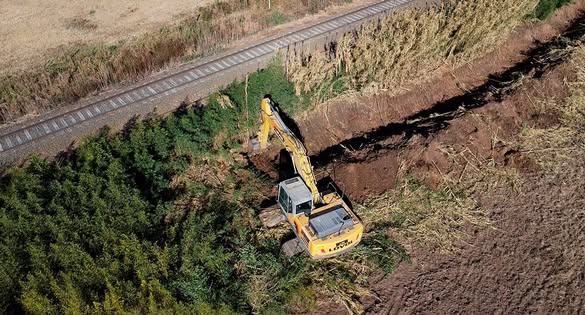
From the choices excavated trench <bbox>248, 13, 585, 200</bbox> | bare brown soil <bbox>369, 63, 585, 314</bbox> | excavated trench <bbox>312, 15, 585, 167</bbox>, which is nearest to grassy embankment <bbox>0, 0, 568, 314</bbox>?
bare brown soil <bbox>369, 63, 585, 314</bbox>

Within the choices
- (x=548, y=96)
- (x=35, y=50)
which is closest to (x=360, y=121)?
(x=548, y=96)

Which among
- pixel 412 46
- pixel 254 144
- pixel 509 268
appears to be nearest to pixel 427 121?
pixel 412 46

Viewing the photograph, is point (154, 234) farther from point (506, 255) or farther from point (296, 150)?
point (506, 255)

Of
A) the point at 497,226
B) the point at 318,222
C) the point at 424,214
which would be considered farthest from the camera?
the point at 424,214

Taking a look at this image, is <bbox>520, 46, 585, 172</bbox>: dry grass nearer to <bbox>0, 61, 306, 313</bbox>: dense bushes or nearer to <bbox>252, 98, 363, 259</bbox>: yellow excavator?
<bbox>252, 98, 363, 259</bbox>: yellow excavator

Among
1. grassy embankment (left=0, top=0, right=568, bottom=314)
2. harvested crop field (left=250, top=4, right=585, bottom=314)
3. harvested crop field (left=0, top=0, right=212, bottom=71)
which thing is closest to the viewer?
grassy embankment (left=0, top=0, right=568, bottom=314)

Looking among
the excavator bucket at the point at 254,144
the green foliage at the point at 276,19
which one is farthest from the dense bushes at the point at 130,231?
the green foliage at the point at 276,19
